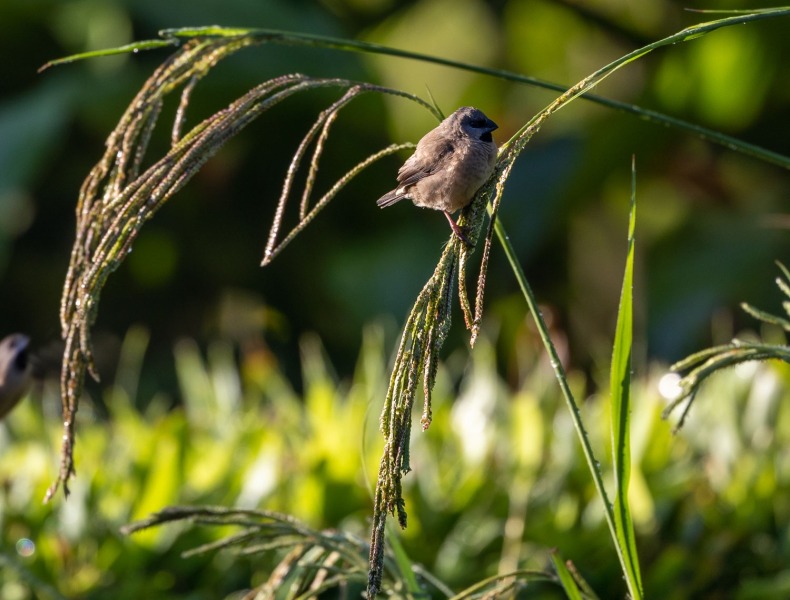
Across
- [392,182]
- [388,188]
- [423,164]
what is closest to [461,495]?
[423,164]

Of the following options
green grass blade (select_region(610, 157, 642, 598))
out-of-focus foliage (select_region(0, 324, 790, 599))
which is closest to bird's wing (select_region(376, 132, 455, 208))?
green grass blade (select_region(610, 157, 642, 598))

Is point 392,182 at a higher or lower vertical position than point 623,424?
higher

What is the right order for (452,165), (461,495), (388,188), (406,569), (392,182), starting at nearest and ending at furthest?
(452,165)
(406,569)
(461,495)
(392,182)
(388,188)

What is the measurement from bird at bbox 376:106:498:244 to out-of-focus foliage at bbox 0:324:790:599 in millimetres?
1062

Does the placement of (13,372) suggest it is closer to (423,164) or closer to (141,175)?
(141,175)

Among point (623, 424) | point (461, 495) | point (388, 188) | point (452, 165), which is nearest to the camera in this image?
point (452, 165)

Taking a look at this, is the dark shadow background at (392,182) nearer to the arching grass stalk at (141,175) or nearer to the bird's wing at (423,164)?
the bird's wing at (423,164)

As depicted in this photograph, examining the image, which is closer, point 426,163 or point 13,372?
point 426,163

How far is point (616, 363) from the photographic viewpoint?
1271 mm

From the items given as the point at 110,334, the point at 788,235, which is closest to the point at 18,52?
the point at 110,334

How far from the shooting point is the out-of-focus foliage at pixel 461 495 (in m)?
2.57

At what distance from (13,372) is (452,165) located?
1.27m

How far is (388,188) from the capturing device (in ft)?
22.3

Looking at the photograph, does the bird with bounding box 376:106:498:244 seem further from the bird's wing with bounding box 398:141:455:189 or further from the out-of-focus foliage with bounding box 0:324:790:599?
the out-of-focus foliage with bounding box 0:324:790:599
